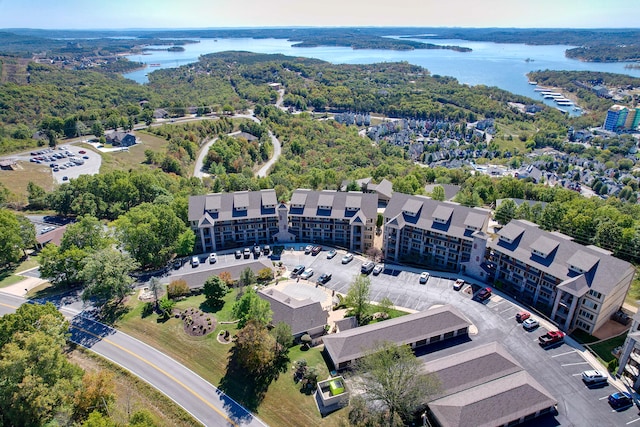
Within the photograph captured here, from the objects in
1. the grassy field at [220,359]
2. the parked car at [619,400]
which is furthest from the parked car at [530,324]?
the grassy field at [220,359]

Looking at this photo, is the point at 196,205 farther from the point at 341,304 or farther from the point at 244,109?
the point at 244,109

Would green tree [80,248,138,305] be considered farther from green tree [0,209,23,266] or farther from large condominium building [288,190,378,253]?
large condominium building [288,190,378,253]

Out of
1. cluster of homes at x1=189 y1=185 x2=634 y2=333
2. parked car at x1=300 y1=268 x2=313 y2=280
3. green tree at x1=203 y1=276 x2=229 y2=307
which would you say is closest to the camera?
cluster of homes at x1=189 y1=185 x2=634 y2=333

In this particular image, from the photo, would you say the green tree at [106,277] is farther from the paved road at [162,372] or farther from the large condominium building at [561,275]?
the large condominium building at [561,275]

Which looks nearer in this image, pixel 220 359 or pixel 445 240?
pixel 220 359

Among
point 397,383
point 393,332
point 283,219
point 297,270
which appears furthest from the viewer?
point 283,219

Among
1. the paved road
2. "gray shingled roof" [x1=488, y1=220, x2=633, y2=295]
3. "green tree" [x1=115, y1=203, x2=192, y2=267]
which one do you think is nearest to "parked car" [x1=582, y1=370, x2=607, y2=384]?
"gray shingled roof" [x1=488, y1=220, x2=633, y2=295]

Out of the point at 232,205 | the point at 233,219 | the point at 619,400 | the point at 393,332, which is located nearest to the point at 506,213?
the point at 619,400

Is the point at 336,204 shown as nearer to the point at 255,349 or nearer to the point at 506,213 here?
the point at 506,213
